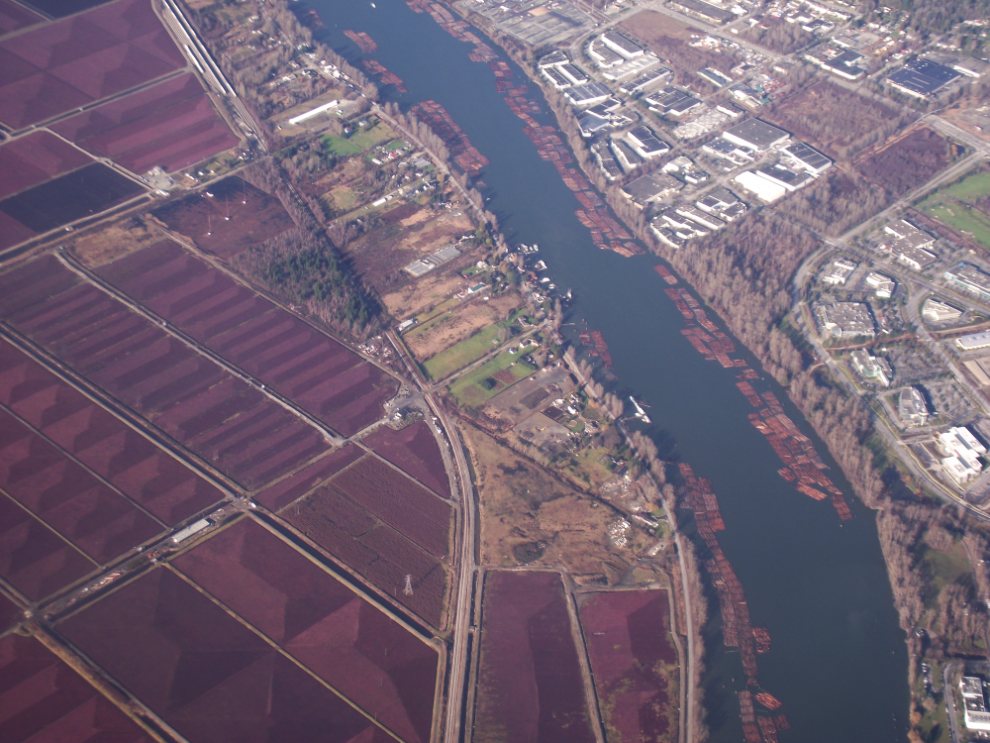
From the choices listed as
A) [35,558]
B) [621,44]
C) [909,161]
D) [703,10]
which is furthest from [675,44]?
[35,558]

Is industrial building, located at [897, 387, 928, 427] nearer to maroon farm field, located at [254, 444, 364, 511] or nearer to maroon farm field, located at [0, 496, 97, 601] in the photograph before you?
maroon farm field, located at [254, 444, 364, 511]

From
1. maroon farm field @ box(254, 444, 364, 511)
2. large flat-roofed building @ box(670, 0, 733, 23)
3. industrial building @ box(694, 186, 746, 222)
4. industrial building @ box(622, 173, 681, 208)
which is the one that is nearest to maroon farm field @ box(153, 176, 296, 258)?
maroon farm field @ box(254, 444, 364, 511)

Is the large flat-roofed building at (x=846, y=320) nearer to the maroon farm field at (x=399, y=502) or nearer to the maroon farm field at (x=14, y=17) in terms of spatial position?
the maroon farm field at (x=399, y=502)

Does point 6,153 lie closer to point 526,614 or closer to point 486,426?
A: point 486,426

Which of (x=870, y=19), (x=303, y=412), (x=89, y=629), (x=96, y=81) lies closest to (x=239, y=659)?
(x=89, y=629)

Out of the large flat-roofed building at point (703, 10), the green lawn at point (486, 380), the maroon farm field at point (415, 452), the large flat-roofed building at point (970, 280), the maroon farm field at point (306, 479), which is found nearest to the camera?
the maroon farm field at point (306, 479)

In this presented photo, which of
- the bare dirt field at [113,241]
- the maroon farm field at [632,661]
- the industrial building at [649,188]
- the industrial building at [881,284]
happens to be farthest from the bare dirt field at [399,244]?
the industrial building at [881,284]

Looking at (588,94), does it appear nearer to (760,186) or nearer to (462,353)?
(760,186)
